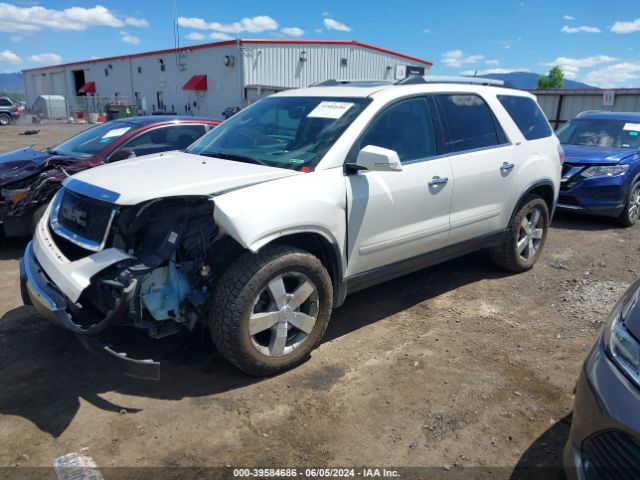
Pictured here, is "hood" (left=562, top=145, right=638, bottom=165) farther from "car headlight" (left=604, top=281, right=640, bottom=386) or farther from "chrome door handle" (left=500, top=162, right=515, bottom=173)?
"car headlight" (left=604, top=281, right=640, bottom=386)

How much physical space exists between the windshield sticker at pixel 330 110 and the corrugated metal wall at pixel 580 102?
14.4m

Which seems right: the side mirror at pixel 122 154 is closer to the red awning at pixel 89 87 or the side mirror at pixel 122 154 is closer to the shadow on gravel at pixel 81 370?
the shadow on gravel at pixel 81 370

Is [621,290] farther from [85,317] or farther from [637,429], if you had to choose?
[85,317]

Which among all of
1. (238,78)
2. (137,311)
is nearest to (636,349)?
(137,311)

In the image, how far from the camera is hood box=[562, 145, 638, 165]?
25.1 feet

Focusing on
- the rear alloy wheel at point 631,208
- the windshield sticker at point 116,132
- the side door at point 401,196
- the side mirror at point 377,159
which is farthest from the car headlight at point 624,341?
the rear alloy wheel at point 631,208

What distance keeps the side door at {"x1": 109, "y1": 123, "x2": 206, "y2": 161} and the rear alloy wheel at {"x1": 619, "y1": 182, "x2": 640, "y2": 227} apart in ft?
21.2

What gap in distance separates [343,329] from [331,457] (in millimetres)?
1520

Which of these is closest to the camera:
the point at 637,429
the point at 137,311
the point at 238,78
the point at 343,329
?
the point at 637,429

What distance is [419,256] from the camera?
4207mm

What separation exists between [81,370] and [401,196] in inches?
102

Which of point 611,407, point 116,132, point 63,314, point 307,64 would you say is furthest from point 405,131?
point 307,64

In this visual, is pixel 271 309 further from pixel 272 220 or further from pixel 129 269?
pixel 129 269

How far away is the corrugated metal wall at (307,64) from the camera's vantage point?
30.4 meters
